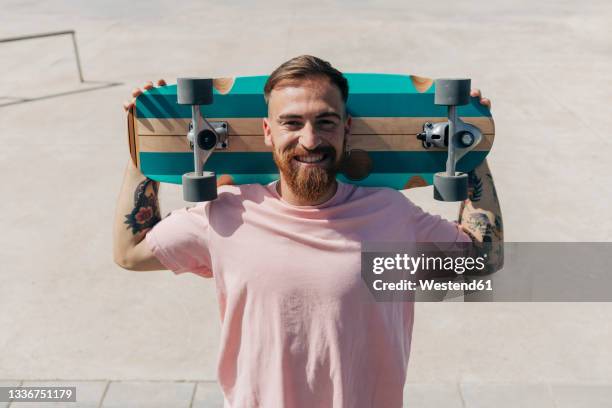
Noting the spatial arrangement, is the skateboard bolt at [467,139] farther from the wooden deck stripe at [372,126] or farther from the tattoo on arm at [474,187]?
the wooden deck stripe at [372,126]

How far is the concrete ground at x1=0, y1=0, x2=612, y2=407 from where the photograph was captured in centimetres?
461

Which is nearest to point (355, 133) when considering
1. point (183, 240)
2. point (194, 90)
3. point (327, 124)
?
point (327, 124)

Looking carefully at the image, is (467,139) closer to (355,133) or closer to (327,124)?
(355,133)

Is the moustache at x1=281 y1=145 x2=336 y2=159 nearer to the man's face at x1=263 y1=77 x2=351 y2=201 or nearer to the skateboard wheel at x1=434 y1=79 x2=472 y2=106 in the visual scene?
the man's face at x1=263 y1=77 x2=351 y2=201

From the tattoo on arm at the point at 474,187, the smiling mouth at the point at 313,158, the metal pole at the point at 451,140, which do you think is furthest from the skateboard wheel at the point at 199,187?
the tattoo on arm at the point at 474,187

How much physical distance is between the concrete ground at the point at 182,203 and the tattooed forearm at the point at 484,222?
2072 millimetres

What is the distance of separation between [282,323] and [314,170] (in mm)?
485

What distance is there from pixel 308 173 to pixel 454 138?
63 centimetres

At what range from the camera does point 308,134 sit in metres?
2.11

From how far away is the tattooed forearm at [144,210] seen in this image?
244 centimetres

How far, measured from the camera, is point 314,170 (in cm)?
211

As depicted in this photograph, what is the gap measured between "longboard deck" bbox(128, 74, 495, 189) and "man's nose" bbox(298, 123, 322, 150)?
0.61 metres

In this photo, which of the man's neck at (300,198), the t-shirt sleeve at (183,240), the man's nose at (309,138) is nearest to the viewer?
the man's nose at (309,138)

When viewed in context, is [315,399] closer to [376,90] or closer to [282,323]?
[282,323]
